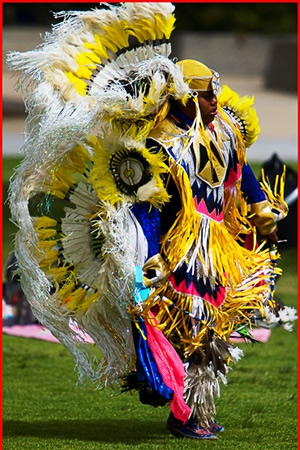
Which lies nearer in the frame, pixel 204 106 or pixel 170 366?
pixel 170 366

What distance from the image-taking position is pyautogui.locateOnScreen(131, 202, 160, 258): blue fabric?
558 centimetres

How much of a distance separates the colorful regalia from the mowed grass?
0.33 metres

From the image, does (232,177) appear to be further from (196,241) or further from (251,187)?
(196,241)

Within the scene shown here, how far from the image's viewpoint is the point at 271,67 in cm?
2688

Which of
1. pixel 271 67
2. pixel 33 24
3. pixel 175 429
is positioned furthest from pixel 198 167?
pixel 33 24

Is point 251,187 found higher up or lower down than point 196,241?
higher up

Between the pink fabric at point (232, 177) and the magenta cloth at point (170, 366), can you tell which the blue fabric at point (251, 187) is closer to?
the pink fabric at point (232, 177)

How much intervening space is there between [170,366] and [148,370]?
0.40 ft

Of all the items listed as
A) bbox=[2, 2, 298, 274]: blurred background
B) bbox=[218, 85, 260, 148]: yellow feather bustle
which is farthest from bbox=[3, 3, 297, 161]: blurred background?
bbox=[218, 85, 260, 148]: yellow feather bustle

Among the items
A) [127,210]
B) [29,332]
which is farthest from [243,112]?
[29,332]

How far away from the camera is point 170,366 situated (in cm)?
552

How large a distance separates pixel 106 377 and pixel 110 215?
82 cm

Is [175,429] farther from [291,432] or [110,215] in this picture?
[110,215]

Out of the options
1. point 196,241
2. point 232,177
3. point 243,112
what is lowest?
point 196,241
